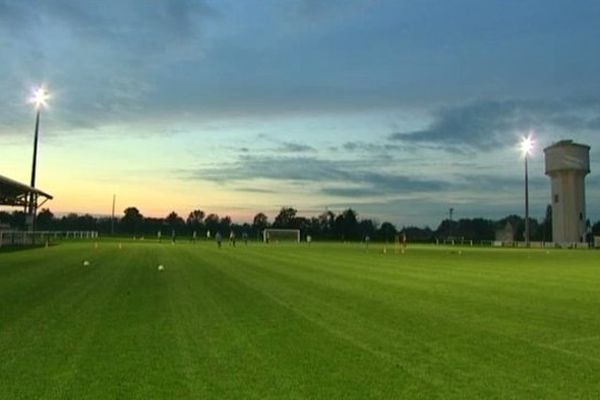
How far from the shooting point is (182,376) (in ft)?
25.4

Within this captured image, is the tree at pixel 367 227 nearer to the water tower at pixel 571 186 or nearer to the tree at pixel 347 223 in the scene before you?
the tree at pixel 347 223

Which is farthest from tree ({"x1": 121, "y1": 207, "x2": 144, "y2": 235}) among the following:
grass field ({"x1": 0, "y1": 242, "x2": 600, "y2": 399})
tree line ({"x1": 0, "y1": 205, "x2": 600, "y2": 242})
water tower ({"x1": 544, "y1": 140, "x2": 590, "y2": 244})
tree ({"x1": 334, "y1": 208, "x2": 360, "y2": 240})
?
grass field ({"x1": 0, "y1": 242, "x2": 600, "y2": 399})

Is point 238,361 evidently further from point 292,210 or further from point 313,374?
point 292,210

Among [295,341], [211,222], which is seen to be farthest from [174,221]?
[295,341]

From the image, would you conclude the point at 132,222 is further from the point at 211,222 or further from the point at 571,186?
the point at 571,186

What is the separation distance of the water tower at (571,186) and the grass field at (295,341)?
265ft

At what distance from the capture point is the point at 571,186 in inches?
3735

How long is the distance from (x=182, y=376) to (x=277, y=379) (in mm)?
1114

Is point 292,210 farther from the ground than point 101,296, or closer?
farther from the ground

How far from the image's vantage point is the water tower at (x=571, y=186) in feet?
310

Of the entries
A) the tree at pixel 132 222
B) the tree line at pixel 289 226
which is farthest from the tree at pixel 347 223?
the tree at pixel 132 222

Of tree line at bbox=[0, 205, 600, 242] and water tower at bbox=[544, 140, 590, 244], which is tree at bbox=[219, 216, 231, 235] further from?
water tower at bbox=[544, 140, 590, 244]

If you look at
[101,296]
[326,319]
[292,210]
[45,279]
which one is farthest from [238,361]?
[292,210]

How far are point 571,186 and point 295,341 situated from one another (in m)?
93.2
